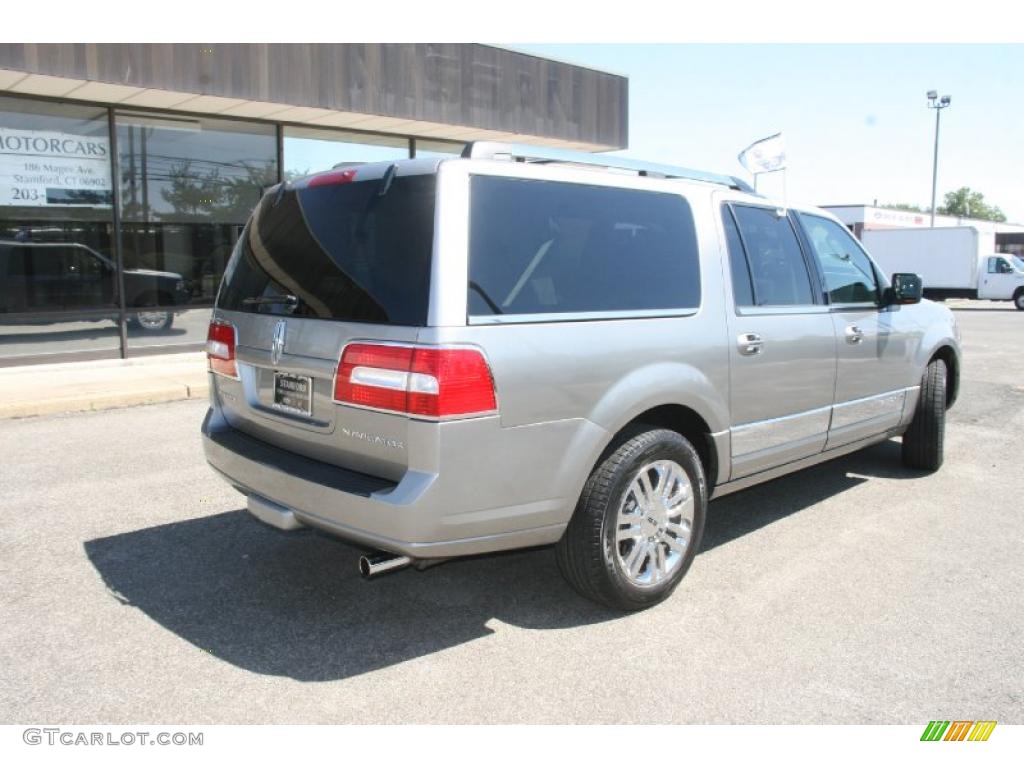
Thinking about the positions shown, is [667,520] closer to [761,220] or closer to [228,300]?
[761,220]

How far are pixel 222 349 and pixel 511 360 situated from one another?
162 centimetres

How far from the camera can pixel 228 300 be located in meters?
4.02

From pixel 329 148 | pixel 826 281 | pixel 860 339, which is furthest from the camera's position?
pixel 329 148

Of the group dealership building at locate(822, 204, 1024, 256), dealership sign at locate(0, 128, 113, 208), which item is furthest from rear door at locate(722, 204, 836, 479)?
dealership building at locate(822, 204, 1024, 256)

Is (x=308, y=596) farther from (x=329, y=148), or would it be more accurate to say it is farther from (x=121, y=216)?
(x=329, y=148)

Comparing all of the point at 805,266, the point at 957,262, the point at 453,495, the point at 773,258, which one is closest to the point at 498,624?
the point at 453,495

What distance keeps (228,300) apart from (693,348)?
→ 7.23ft

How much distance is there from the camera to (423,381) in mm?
2930

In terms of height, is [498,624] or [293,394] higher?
[293,394]

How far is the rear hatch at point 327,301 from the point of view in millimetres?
3074

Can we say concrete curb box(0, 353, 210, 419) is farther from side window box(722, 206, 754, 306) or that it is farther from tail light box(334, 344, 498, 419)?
side window box(722, 206, 754, 306)

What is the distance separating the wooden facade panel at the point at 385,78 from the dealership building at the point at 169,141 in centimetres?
2

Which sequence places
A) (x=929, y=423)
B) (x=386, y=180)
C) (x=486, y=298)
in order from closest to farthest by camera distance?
1. (x=486, y=298)
2. (x=386, y=180)
3. (x=929, y=423)

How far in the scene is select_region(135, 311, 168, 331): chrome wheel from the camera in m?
11.4
